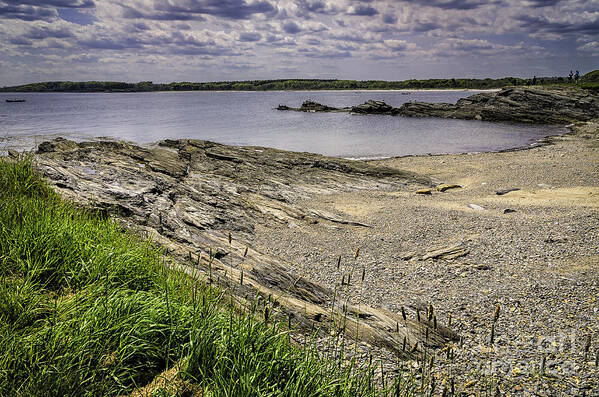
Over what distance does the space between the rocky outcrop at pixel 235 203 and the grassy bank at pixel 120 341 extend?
1.98 feet

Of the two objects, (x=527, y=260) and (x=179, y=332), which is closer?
(x=179, y=332)

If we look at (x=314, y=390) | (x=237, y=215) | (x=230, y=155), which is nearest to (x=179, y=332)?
(x=314, y=390)

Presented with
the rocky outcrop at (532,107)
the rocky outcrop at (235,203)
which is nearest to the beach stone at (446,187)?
the rocky outcrop at (235,203)

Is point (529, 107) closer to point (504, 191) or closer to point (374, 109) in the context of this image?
point (374, 109)

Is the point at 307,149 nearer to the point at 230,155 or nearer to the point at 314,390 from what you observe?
the point at 230,155

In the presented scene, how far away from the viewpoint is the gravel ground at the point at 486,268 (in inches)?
256

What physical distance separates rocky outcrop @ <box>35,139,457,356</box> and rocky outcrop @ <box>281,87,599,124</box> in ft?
203

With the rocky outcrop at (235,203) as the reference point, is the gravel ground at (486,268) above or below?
below

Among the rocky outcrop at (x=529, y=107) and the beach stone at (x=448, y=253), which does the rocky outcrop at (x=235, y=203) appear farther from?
the rocky outcrop at (x=529, y=107)

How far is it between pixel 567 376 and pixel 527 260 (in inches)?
235

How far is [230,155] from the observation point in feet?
88.0

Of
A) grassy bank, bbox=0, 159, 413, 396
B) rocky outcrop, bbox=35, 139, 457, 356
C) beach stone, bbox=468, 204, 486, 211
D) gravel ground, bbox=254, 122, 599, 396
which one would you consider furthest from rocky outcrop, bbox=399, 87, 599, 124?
grassy bank, bbox=0, 159, 413, 396

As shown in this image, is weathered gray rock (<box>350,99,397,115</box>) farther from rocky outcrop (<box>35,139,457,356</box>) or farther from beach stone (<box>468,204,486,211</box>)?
beach stone (<box>468,204,486,211</box>)

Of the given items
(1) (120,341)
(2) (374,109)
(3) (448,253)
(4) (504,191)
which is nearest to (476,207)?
(4) (504,191)
